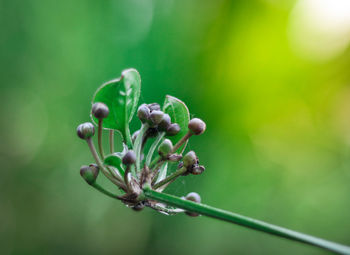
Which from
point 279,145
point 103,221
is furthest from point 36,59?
point 279,145

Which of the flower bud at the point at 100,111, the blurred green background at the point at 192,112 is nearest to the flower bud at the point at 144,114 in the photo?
the flower bud at the point at 100,111

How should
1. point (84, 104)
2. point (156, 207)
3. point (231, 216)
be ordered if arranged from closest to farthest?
point (231, 216), point (156, 207), point (84, 104)

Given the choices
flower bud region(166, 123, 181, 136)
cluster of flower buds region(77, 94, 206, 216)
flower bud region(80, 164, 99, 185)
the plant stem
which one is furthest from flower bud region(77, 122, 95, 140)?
the plant stem

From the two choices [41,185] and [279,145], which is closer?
[279,145]

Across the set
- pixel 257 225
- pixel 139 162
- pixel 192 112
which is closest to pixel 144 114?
pixel 139 162

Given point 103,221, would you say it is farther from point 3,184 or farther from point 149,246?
point 3,184

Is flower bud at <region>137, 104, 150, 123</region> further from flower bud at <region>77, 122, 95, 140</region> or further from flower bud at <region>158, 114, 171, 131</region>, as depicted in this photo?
flower bud at <region>77, 122, 95, 140</region>
